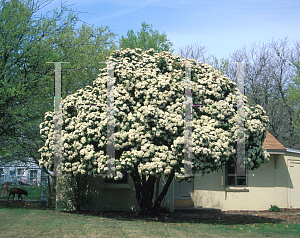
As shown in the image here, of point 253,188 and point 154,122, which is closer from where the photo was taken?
point 154,122

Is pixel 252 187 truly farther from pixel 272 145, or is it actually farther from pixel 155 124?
pixel 155 124

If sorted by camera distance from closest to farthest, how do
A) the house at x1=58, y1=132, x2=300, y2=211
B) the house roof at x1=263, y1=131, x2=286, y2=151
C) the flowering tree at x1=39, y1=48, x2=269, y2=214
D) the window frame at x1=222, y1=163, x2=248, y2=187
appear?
the flowering tree at x1=39, y1=48, x2=269, y2=214, the house roof at x1=263, y1=131, x2=286, y2=151, the house at x1=58, y1=132, x2=300, y2=211, the window frame at x1=222, y1=163, x2=248, y2=187

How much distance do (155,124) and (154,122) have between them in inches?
3.0

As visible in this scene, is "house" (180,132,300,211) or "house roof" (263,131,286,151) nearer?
"house roof" (263,131,286,151)

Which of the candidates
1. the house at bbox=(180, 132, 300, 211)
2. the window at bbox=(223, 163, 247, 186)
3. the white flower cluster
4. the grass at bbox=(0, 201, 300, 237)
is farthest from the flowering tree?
the window at bbox=(223, 163, 247, 186)

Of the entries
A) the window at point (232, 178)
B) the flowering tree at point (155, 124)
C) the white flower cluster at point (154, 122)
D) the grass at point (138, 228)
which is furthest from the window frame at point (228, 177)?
the white flower cluster at point (154, 122)

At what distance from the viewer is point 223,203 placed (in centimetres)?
1658

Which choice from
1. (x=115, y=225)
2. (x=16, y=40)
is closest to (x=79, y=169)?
(x=115, y=225)

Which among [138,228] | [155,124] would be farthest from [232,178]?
[138,228]

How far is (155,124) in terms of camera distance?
35.2 feet

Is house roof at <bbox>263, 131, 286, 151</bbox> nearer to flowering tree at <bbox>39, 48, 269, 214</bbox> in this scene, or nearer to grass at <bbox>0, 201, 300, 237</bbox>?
grass at <bbox>0, 201, 300, 237</bbox>

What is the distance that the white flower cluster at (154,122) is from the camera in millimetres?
10508

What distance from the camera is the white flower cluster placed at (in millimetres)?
10508

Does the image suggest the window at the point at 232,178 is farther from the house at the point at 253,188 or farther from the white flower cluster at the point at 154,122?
the white flower cluster at the point at 154,122
